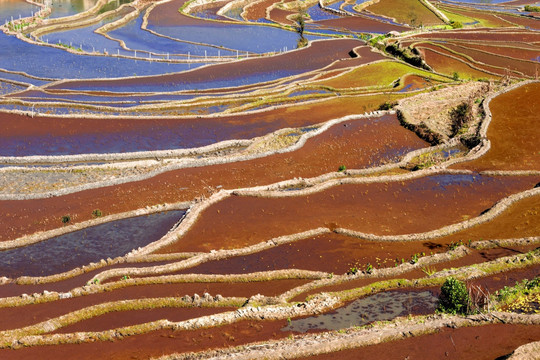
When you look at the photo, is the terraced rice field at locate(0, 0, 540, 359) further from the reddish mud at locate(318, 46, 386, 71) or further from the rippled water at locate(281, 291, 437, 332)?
the reddish mud at locate(318, 46, 386, 71)

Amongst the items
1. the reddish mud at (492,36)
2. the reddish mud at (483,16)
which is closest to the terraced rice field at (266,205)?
the reddish mud at (492,36)

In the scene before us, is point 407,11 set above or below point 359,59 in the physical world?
above

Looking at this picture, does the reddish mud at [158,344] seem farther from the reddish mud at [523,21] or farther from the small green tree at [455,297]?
the reddish mud at [523,21]

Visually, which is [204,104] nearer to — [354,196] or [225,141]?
[225,141]

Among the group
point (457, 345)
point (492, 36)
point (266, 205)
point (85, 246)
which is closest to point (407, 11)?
point (492, 36)

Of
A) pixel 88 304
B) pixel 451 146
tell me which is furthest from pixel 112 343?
pixel 451 146

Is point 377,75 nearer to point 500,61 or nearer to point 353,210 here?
point 500,61

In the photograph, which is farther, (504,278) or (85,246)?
(85,246)
